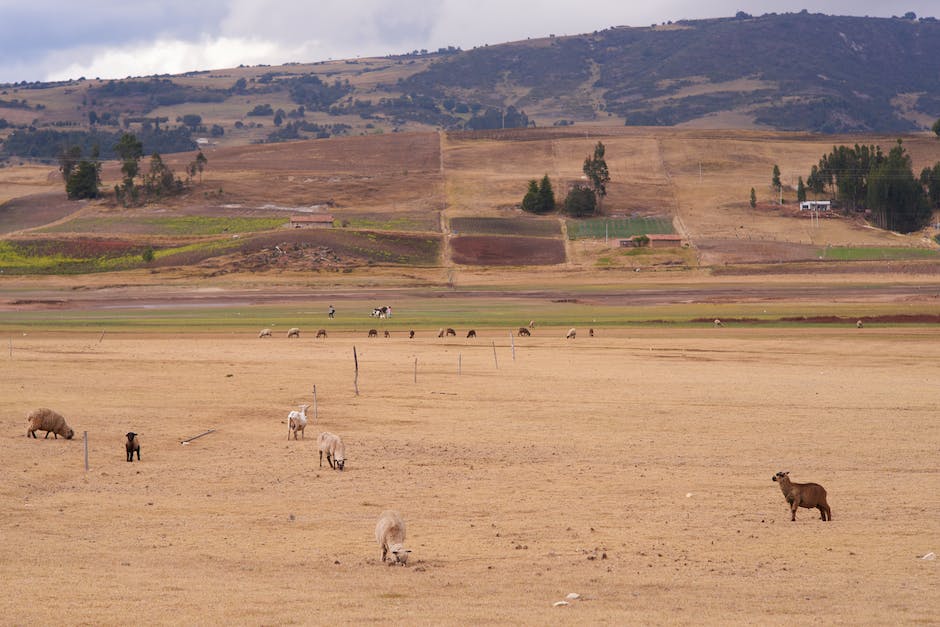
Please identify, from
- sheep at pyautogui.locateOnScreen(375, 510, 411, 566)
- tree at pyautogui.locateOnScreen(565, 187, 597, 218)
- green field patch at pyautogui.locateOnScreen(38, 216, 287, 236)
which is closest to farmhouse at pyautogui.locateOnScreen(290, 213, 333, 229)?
green field patch at pyautogui.locateOnScreen(38, 216, 287, 236)

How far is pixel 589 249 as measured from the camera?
12106 cm

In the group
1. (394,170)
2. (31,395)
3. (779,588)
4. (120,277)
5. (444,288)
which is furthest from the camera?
(394,170)

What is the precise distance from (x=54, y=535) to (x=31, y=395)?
1737cm

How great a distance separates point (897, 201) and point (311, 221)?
71.8 m

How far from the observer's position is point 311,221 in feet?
423

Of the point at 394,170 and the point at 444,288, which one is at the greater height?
the point at 394,170

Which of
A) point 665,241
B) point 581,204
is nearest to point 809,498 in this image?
point 665,241

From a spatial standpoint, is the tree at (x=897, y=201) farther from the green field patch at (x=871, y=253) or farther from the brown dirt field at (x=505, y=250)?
the brown dirt field at (x=505, y=250)

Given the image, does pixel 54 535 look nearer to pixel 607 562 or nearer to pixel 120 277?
pixel 607 562

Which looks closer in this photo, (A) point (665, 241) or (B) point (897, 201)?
(A) point (665, 241)

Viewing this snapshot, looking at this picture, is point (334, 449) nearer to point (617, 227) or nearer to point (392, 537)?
point (392, 537)

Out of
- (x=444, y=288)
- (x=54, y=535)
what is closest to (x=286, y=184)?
(x=444, y=288)

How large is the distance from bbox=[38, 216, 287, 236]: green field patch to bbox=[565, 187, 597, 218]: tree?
123 ft

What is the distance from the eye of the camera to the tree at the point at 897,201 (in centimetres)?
13250
